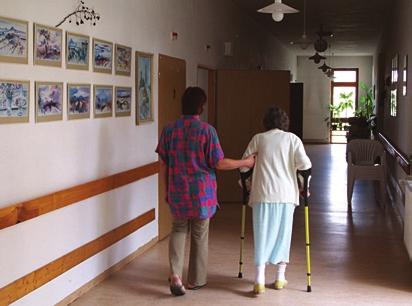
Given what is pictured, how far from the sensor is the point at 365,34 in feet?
49.8

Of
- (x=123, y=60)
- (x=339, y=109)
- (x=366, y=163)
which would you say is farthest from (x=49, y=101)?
(x=339, y=109)

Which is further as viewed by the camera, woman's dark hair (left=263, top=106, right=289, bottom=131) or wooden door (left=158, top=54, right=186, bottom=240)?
wooden door (left=158, top=54, right=186, bottom=240)

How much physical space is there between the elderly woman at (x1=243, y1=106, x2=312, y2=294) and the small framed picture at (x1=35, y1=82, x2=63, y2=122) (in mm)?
1367

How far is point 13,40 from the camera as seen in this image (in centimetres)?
358

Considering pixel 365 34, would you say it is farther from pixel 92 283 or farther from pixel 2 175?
pixel 2 175

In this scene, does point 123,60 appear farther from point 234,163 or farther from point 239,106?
point 239,106

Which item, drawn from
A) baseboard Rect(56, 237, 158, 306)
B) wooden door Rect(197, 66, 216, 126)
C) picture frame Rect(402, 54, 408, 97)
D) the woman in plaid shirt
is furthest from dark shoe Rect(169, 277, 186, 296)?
wooden door Rect(197, 66, 216, 126)

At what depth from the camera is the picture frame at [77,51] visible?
171 inches

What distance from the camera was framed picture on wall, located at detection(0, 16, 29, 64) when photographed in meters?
3.46

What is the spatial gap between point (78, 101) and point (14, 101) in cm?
92

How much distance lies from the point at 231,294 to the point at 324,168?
943cm

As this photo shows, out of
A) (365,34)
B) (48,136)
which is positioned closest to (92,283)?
(48,136)

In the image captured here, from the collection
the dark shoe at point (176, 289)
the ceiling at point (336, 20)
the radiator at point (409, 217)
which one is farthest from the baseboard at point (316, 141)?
the dark shoe at point (176, 289)

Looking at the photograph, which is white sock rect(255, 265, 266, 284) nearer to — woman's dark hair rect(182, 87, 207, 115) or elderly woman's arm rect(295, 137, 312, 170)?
elderly woman's arm rect(295, 137, 312, 170)
